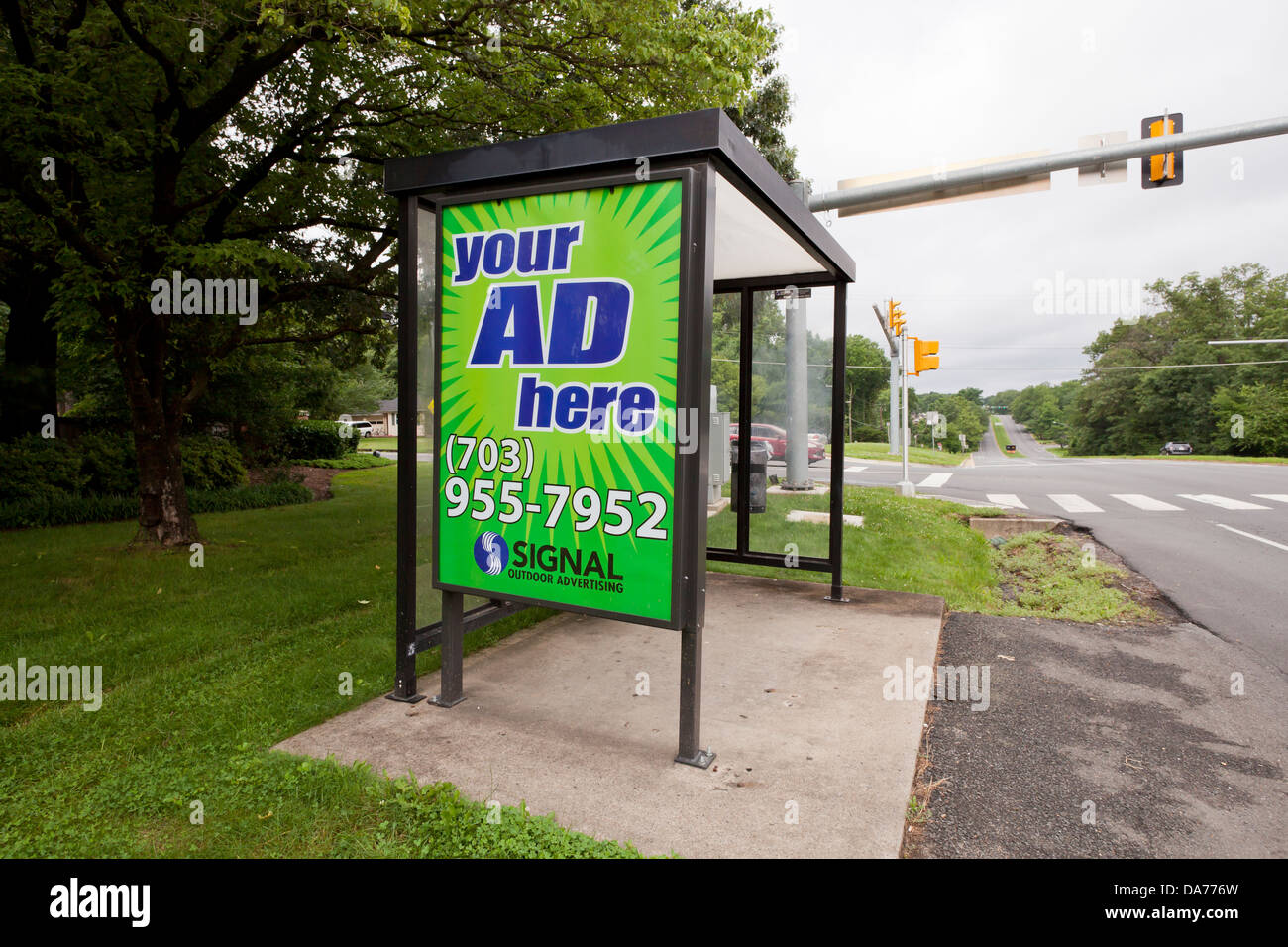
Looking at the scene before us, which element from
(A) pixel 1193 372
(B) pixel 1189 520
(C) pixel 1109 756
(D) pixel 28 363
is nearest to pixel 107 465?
(D) pixel 28 363

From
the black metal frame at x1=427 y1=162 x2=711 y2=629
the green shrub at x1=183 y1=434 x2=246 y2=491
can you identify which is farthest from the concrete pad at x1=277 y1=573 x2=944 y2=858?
the green shrub at x1=183 y1=434 x2=246 y2=491

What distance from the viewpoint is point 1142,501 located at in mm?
14891

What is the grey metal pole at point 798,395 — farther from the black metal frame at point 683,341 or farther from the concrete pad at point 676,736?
the black metal frame at point 683,341

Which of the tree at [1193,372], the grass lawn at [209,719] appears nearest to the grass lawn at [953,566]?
the grass lawn at [209,719]

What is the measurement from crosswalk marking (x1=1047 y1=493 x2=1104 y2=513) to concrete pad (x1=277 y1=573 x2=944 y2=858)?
9.93m

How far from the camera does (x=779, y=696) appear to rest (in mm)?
4285

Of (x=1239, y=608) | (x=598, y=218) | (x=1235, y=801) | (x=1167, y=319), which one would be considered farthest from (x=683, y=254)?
(x=1167, y=319)

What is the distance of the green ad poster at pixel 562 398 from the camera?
3.39 meters

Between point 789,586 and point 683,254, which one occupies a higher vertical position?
point 683,254

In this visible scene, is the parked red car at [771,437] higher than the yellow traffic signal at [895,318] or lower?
lower

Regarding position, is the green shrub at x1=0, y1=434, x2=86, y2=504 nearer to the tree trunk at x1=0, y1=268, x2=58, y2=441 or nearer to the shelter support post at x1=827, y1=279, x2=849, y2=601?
the tree trunk at x1=0, y1=268, x2=58, y2=441

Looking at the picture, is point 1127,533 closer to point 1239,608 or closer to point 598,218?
point 1239,608

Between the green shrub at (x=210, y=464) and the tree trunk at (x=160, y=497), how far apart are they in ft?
15.4

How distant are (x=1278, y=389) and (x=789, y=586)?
5355 centimetres
